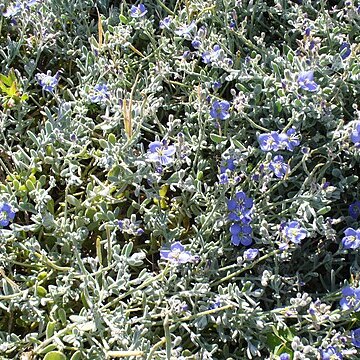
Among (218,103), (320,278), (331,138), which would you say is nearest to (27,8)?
(218,103)

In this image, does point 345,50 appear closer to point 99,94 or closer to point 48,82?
point 99,94

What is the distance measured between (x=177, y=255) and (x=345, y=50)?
949 mm

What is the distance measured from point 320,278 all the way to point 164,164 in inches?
24.9

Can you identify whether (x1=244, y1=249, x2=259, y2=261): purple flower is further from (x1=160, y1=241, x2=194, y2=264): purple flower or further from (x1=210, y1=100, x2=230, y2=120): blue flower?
(x1=210, y1=100, x2=230, y2=120): blue flower

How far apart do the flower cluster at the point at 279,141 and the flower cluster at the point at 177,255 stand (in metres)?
0.42

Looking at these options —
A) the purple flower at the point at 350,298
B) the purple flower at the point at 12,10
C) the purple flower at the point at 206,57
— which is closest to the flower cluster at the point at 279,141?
the purple flower at the point at 206,57

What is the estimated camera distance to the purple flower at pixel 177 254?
203 cm

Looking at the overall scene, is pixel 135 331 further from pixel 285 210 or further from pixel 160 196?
pixel 285 210

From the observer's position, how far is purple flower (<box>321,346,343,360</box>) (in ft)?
6.36

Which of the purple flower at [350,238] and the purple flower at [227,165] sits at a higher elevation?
the purple flower at [227,165]

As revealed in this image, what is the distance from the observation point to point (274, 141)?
2.19 metres

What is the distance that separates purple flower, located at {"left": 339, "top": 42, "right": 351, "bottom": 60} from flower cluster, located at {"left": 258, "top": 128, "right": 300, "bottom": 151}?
1.24 ft

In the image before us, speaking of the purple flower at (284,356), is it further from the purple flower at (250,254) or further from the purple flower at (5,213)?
the purple flower at (5,213)

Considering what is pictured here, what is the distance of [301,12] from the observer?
248 centimetres
